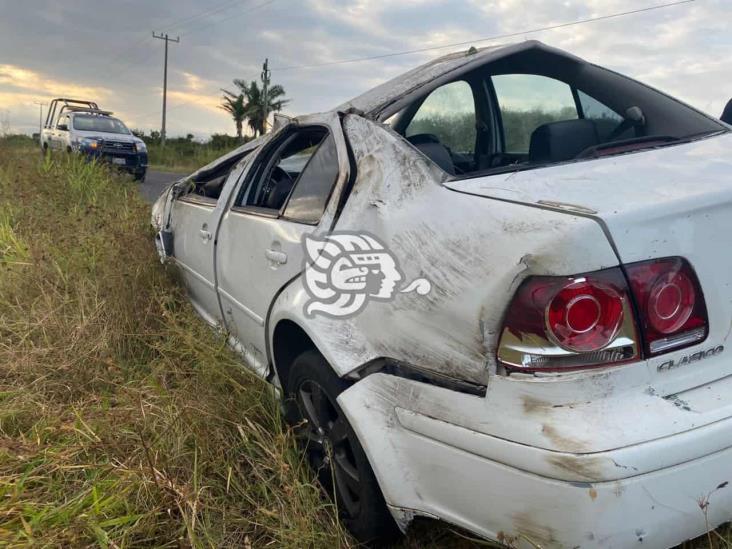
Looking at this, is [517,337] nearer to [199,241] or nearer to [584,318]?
[584,318]

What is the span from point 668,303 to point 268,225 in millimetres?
1618

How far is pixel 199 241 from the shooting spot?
344 cm

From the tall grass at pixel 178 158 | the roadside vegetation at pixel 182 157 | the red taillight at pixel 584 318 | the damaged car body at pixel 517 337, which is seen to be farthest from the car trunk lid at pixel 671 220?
the tall grass at pixel 178 158

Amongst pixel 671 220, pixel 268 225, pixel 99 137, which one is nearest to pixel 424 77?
pixel 268 225

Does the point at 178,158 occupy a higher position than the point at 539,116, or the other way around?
the point at 178,158

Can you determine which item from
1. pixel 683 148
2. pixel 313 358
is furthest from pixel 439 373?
pixel 683 148

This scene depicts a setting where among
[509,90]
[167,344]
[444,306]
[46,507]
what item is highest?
[509,90]

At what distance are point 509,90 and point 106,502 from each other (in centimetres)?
272

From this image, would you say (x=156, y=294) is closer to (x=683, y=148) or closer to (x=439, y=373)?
(x=439, y=373)

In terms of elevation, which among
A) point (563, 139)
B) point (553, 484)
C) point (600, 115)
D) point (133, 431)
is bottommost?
point (133, 431)

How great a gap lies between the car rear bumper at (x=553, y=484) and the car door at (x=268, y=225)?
86 centimetres

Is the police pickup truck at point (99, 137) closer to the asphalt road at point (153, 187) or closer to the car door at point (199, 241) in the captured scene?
the asphalt road at point (153, 187)

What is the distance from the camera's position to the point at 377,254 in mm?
1784

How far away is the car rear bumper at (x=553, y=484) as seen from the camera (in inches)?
50.1
